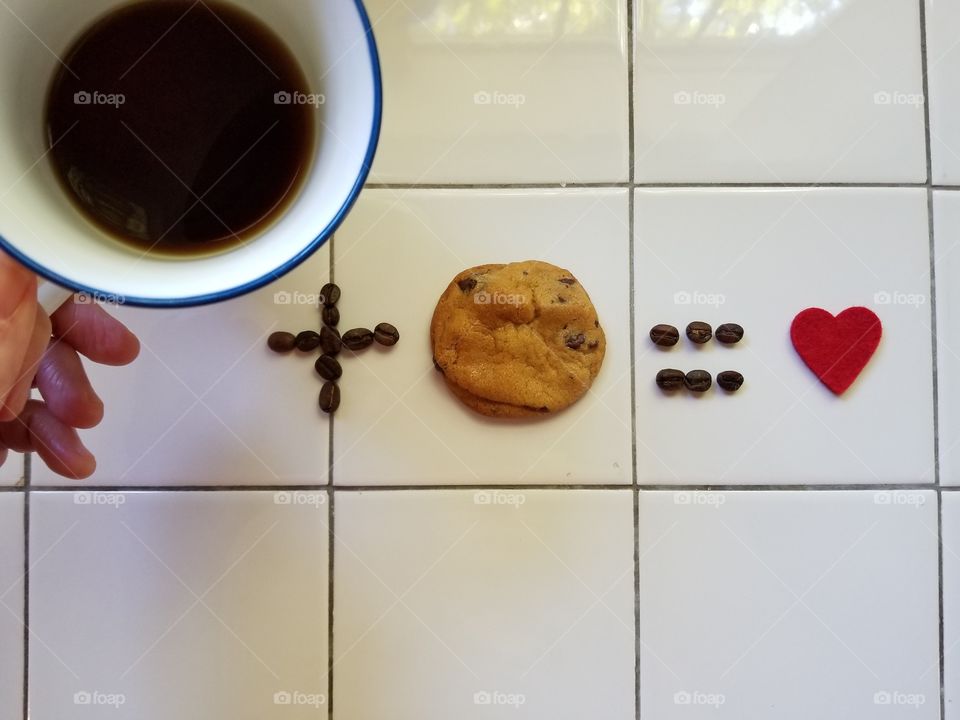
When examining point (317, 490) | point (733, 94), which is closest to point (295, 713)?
point (317, 490)

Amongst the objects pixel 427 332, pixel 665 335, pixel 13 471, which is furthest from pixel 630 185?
pixel 13 471

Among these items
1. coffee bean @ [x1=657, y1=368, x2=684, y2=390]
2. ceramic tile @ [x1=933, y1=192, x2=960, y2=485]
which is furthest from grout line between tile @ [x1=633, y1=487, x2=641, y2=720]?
ceramic tile @ [x1=933, y1=192, x2=960, y2=485]

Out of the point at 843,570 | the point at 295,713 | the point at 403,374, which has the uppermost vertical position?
the point at 403,374

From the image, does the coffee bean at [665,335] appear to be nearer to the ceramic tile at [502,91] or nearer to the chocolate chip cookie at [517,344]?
the chocolate chip cookie at [517,344]

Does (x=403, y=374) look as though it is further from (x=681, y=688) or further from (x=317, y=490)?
(x=681, y=688)

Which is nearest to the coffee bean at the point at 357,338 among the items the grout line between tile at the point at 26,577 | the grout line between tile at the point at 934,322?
the grout line between tile at the point at 26,577

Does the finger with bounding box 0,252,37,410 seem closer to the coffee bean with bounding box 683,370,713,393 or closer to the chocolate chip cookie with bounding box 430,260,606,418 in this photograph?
the chocolate chip cookie with bounding box 430,260,606,418
